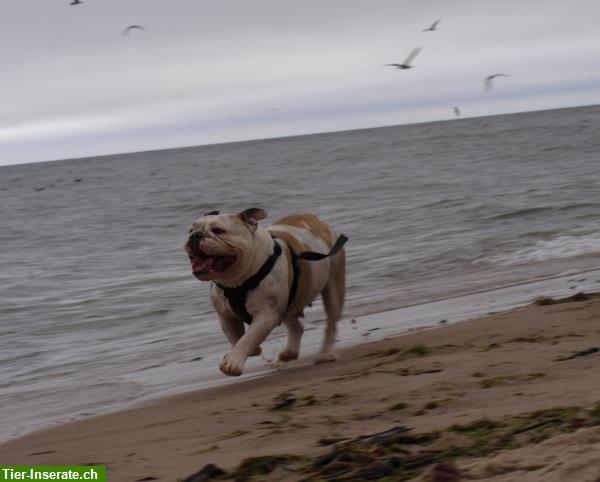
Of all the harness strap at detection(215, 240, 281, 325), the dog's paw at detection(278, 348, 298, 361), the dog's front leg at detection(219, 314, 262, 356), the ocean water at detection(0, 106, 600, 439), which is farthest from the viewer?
the ocean water at detection(0, 106, 600, 439)

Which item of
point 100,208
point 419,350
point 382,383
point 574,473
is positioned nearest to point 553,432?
point 574,473

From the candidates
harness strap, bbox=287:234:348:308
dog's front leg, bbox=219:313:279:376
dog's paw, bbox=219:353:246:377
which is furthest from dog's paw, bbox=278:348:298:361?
dog's paw, bbox=219:353:246:377

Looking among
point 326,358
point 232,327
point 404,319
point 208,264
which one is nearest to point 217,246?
point 208,264

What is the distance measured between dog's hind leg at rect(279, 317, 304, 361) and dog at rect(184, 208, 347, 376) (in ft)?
0.67

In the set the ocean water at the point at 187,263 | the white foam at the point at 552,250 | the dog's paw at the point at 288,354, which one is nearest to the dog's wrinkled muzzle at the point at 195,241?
the ocean water at the point at 187,263

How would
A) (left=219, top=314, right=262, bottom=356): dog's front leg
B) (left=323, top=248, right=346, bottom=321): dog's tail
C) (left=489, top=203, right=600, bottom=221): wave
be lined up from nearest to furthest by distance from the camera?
(left=219, top=314, right=262, bottom=356): dog's front leg, (left=323, top=248, right=346, bottom=321): dog's tail, (left=489, top=203, right=600, bottom=221): wave

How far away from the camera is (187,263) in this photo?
633 inches

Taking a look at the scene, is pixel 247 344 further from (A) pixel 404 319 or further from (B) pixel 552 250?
(B) pixel 552 250

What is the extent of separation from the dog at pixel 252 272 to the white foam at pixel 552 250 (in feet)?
20.7

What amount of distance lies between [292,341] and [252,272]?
4.24 feet

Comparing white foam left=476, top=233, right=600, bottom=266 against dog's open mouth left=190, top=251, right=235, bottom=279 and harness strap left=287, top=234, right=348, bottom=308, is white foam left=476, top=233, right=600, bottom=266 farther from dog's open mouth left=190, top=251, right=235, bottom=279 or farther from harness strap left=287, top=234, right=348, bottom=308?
dog's open mouth left=190, top=251, right=235, bottom=279

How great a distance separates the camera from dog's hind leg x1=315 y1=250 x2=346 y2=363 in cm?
791

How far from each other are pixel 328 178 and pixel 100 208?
28.8 feet

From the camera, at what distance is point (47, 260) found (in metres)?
19.4
